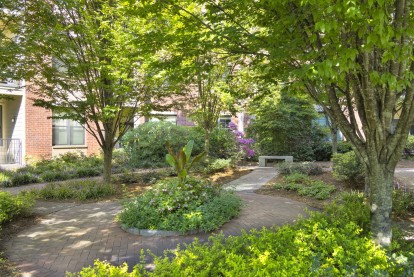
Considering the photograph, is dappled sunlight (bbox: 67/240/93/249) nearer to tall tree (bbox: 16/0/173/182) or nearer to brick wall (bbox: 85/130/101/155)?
tall tree (bbox: 16/0/173/182)

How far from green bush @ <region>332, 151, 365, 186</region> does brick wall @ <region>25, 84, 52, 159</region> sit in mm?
14208

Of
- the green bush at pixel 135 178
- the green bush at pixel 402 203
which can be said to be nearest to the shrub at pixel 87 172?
the green bush at pixel 135 178

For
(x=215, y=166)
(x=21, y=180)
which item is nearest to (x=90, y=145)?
(x=21, y=180)

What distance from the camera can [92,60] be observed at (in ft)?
28.0

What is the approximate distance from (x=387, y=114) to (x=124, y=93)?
6648 mm

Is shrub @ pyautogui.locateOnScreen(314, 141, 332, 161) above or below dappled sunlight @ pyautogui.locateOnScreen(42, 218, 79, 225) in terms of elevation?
above

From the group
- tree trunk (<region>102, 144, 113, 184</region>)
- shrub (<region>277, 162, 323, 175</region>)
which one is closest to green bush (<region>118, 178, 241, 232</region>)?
tree trunk (<region>102, 144, 113, 184</region>)

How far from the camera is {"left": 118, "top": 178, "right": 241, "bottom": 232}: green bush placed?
17.6 feet

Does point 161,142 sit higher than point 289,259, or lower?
higher

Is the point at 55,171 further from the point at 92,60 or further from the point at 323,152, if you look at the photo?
the point at 323,152

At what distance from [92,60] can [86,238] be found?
17.0 ft

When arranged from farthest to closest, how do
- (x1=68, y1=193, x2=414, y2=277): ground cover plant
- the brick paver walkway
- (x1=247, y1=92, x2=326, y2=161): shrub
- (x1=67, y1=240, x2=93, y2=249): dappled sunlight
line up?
(x1=247, y1=92, x2=326, y2=161): shrub → (x1=67, y1=240, x2=93, y2=249): dappled sunlight → the brick paver walkway → (x1=68, y1=193, x2=414, y2=277): ground cover plant

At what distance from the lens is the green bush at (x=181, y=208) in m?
5.38

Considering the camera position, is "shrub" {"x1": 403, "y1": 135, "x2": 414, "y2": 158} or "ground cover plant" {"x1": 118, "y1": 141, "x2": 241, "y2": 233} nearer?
"ground cover plant" {"x1": 118, "y1": 141, "x2": 241, "y2": 233}
